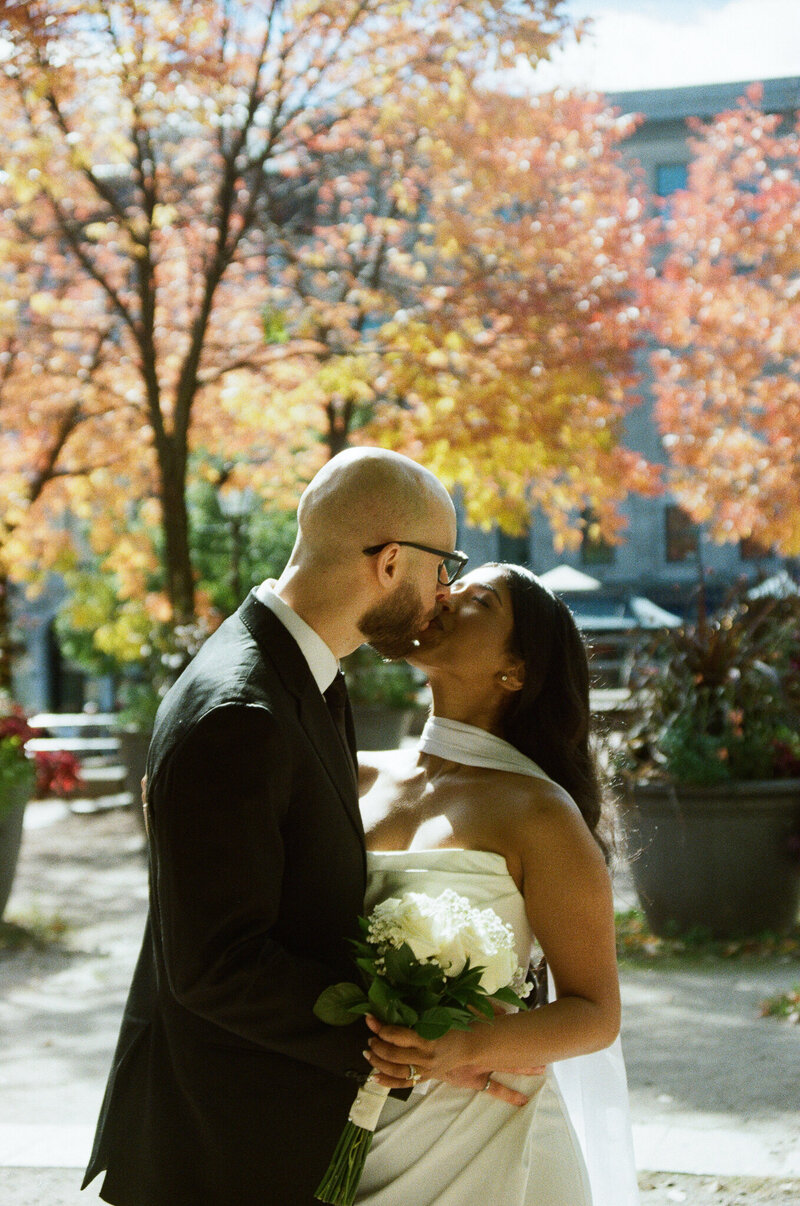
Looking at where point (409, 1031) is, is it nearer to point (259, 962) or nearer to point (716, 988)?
point (259, 962)

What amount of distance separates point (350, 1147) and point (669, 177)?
125 feet

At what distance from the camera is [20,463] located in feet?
53.6

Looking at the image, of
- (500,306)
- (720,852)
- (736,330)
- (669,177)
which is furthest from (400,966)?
(669,177)

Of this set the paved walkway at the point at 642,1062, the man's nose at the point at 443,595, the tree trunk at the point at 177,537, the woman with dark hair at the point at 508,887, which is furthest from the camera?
the tree trunk at the point at 177,537

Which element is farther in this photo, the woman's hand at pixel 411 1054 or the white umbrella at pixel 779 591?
the white umbrella at pixel 779 591

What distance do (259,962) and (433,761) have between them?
1119 millimetres

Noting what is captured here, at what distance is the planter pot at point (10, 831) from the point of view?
28.4 feet

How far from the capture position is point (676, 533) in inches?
1443

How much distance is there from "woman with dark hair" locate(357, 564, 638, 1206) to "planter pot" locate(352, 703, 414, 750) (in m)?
11.2

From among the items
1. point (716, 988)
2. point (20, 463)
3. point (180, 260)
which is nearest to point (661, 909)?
point (716, 988)

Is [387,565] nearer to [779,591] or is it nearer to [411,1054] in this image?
[411,1054]

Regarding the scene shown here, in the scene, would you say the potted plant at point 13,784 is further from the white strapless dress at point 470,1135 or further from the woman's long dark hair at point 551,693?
the white strapless dress at point 470,1135

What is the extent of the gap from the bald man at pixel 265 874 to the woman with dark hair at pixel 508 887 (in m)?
0.22

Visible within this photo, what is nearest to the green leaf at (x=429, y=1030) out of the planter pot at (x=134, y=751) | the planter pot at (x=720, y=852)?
the planter pot at (x=720, y=852)
